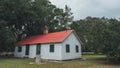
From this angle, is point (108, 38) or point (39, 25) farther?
point (39, 25)

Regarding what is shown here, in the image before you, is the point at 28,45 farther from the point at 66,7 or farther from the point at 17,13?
the point at 66,7

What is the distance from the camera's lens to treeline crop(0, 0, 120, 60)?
852 inches

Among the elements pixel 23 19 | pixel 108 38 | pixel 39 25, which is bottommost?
pixel 108 38

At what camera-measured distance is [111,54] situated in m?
21.6

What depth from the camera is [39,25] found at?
1463 inches

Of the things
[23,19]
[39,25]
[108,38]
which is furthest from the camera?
[39,25]

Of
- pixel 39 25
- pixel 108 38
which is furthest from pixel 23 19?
pixel 108 38

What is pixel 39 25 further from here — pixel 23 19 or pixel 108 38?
pixel 108 38

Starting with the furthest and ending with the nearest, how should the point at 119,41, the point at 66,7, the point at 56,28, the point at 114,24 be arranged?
the point at 66,7, the point at 56,28, the point at 114,24, the point at 119,41

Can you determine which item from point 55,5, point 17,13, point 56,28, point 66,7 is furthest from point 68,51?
point 66,7

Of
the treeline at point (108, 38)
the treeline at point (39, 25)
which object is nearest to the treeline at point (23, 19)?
the treeline at point (39, 25)

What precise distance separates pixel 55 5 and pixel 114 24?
23210 millimetres

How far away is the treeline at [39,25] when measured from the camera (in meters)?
21.6

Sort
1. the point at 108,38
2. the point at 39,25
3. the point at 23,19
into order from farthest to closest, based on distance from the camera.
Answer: the point at 39,25, the point at 23,19, the point at 108,38
